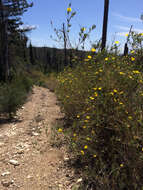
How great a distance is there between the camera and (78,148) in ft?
6.87

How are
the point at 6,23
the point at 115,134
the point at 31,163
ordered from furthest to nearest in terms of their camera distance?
the point at 6,23
the point at 31,163
the point at 115,134

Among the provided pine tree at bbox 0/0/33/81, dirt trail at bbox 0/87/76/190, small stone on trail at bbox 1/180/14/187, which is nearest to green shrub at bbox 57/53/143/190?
dirt trail at bbox 0/87/76/190

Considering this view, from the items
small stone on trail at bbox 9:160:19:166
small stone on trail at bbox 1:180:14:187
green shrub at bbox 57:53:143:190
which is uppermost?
green shrub at bbox 57:53:143:190

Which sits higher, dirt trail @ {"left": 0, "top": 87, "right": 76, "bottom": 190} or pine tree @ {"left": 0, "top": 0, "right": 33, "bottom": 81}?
pine tree @ {"left": 0, "top": 0, "right": 33, "bottom": 81}

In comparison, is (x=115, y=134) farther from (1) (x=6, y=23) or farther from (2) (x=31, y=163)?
(1) (x=6, y=23)

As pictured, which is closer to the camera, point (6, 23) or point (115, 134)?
point (115, 134)

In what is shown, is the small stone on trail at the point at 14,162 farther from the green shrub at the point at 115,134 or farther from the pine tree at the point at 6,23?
the pine tree at the point at 6,23

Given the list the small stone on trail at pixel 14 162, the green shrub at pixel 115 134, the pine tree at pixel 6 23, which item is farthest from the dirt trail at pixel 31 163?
the pine tree at pixel 6 23

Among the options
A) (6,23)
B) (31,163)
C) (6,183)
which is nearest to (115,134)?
(31,163)

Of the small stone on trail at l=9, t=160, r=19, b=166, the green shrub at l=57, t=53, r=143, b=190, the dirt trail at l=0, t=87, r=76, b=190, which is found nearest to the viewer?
the green shrub at l=57, t=53, r=143, b=190

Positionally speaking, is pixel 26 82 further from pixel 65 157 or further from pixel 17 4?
pixel 65 157

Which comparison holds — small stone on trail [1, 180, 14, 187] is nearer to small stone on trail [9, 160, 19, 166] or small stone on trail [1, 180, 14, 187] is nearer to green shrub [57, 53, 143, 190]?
small stone on trail [9, 160, 19, 166]

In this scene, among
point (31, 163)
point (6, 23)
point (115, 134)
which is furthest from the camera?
point (6, 23)

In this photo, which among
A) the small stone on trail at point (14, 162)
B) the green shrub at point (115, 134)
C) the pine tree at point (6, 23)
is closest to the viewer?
the green shrub at point (115, 134)
